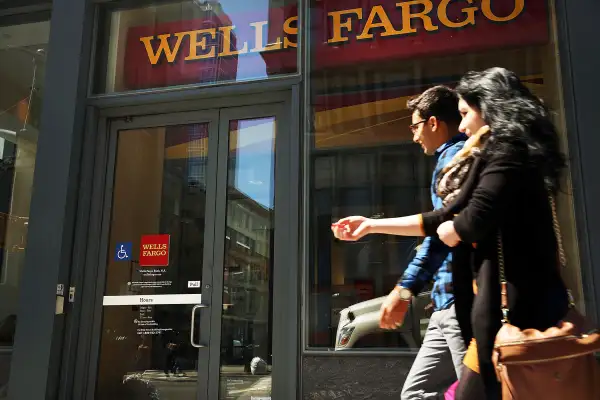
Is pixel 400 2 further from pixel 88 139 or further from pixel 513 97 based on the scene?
pixel 88 139

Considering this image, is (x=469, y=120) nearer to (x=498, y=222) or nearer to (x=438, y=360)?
(x=498, y=222)

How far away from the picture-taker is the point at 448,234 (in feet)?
9.89

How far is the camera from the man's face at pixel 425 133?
394cm

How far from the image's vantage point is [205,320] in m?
4.77

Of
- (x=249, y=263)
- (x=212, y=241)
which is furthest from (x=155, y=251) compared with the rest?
(x=249, y=263)

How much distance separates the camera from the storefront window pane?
17.6ft

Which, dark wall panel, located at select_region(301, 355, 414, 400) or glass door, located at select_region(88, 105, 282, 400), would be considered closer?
dark wall panel, located at select_region(301, 355, 414, 400)

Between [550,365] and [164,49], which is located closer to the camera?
[550,365]

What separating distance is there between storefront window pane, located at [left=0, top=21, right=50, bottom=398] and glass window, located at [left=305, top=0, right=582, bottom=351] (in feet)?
8.90

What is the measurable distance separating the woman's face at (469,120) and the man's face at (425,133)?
0.47 metres

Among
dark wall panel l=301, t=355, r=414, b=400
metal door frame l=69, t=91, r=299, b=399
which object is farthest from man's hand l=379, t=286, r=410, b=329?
metal door frame l=69, t=91, r=299, b=399

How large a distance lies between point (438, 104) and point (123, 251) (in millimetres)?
2933

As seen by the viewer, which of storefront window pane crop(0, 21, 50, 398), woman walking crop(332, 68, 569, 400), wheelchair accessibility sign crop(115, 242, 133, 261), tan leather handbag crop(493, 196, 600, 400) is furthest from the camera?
storefront window pane crop(0, 21, 50, 398)

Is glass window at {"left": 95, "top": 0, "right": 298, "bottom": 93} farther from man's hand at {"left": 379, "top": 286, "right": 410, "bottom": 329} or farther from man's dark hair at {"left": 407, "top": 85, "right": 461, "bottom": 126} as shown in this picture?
man's hand at {"left": 379, "top": 286, "right": 410, "bottom": 329}
